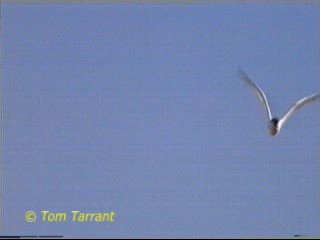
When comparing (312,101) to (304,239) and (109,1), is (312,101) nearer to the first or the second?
(304,239)

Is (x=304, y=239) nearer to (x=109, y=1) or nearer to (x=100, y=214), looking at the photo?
(x=100, y=214)

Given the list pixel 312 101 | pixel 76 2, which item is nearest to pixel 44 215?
pixel 76 2

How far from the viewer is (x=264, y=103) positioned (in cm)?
998

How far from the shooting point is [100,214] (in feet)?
31.2

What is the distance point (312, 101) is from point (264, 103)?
0.45 meters

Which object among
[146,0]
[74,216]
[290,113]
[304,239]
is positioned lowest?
[304,239]

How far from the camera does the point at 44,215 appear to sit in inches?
375

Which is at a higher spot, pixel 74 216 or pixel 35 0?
pixel 35 0

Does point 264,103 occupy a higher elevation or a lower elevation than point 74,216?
higher

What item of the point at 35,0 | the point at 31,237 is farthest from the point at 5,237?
the point at 35,0

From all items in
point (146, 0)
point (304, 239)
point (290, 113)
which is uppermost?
point (146, 0)

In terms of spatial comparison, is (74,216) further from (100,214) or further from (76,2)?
(76,2)

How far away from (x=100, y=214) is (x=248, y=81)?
1828 millimetres

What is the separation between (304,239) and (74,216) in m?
2.02
